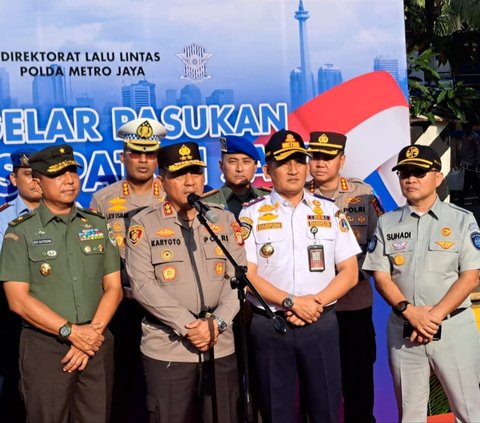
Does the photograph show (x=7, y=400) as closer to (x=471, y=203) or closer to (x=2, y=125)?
(x=2, y=125)

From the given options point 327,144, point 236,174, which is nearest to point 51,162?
point 236,174

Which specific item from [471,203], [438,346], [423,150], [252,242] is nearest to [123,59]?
[252,242]

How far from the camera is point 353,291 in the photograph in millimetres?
4344

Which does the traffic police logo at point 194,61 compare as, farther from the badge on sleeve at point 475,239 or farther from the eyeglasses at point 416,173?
the badge on sleeve at point 475,239

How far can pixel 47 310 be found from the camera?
11.4ft

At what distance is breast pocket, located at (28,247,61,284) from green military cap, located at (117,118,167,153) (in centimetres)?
90

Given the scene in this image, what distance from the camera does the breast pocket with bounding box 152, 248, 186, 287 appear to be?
3551mm

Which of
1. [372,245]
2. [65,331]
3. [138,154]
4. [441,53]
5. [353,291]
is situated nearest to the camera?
[65,331]

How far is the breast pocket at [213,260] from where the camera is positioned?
360cm

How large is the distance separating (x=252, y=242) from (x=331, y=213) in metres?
0.42

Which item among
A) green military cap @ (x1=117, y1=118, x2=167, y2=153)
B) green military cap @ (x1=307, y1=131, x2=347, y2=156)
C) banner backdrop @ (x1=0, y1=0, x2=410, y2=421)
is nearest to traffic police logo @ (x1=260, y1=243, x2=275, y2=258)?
green military cap @ (x1=307, y1=131, x2=347, y2=156)

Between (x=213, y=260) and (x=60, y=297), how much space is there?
27.9 inches

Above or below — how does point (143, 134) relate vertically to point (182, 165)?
above

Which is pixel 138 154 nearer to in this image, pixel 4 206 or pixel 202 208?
pixel 4 206
